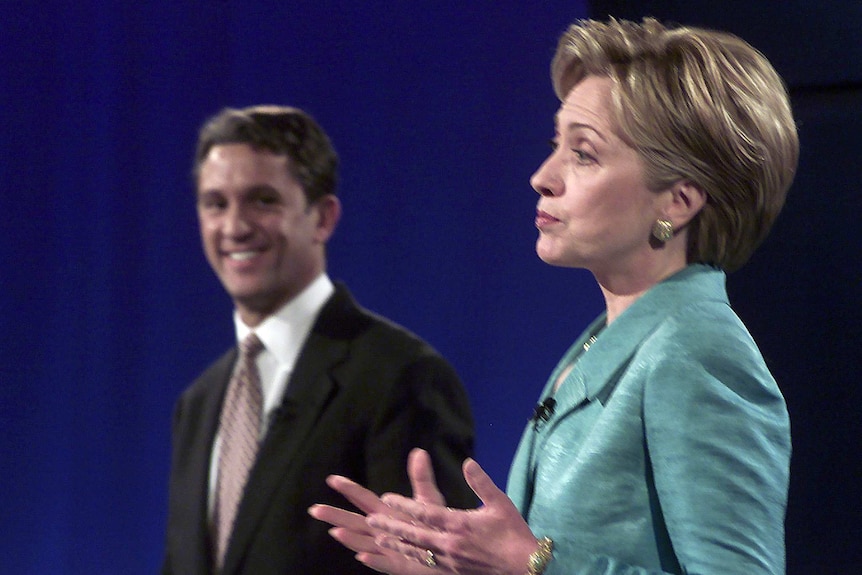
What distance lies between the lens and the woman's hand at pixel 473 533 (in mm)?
958

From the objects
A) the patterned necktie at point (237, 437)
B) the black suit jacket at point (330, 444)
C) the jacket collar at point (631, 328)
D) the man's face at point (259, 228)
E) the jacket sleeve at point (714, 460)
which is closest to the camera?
the jacket sleeve at point (714, 460)

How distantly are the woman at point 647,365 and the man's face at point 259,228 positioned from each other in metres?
1.09

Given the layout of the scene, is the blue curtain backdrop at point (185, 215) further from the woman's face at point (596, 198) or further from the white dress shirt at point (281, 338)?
the woman's face at point (596, 198)

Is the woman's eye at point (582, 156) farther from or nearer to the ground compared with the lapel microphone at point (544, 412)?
farther from the ground

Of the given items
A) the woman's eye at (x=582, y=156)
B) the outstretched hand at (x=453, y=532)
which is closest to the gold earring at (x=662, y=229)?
the woman's eye at (x=582, y=156)

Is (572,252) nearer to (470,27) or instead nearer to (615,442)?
(615,442)

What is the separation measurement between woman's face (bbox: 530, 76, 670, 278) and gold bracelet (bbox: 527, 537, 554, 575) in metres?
0.33

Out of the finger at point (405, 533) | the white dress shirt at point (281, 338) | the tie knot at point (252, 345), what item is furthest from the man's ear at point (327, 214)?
the finger at point (405, 533)

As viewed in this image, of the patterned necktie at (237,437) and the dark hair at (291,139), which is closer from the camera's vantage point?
the patterned necktie at (237,437)

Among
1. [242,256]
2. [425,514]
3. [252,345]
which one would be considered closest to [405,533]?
[425,514]

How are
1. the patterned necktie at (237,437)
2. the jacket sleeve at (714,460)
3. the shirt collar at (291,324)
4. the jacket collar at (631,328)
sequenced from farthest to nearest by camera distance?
the shirt collar at (291,324) → the patterned necktie at (237,437) → the jacket collar at (631,328) → the jacket sleeve at (714,460)

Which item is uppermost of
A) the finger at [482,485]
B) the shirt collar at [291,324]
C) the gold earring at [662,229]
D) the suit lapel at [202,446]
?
the gold earring at [662,229]

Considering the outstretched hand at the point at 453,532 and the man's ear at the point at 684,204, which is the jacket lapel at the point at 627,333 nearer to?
the man's ear at the point at 684,204

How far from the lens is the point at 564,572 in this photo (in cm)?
99
